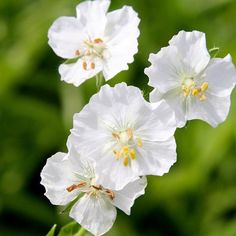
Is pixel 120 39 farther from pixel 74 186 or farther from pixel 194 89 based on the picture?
pixel 74 186

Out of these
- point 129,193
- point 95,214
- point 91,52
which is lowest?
point 95,214

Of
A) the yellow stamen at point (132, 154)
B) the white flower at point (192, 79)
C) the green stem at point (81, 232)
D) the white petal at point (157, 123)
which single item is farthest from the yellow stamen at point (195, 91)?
the green stem at point (81, 232)

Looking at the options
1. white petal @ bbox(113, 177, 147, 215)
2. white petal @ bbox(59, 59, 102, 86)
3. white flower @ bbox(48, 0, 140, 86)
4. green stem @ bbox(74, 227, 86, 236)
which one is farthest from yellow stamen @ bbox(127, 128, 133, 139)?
green stem @ bbox(74, 227, 86, 236)

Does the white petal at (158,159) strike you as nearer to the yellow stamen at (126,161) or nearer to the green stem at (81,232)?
the yellow stamen at (126,161)

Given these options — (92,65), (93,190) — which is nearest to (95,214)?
(93,190)

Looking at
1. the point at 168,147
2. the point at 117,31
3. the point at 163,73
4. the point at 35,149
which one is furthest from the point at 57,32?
the point at 35,149

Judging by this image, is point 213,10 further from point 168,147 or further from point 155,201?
point 168,147

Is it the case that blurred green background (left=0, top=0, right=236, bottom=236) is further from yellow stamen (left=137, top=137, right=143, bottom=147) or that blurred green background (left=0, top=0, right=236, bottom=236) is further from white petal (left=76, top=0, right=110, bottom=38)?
yellow stamen (left=137, top=137, right=143, bottom=147)
